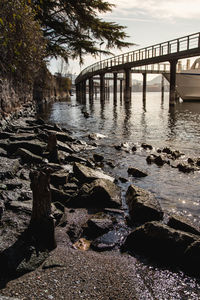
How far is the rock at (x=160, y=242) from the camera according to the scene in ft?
11.4

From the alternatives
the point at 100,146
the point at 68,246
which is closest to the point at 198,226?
the point at 68,246

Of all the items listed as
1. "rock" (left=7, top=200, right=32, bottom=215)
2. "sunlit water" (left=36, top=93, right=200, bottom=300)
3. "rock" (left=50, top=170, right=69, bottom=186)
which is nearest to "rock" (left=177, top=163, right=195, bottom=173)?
"sunlit water" (left=36, top=93, right=200, bottom=300)

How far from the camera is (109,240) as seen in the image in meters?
3.89

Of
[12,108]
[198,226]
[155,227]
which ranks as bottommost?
[198,226]

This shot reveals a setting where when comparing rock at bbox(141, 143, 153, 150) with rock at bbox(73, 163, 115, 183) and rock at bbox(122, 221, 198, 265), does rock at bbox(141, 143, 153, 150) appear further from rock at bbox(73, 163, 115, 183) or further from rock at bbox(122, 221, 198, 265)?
rock at bbox(122, 221, 198, 265)

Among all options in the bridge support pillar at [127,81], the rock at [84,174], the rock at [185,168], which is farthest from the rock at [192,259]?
the bridge support pillar at [127,81]

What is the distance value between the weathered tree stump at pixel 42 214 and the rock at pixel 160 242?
1031 mm

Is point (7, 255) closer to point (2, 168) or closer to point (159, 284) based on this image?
point (159, 284)

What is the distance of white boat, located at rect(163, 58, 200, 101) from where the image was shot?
35.1 m

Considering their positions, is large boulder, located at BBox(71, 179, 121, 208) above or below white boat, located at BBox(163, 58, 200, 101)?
below

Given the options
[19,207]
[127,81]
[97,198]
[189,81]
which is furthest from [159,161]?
[189,81]

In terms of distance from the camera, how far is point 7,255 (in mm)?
3029

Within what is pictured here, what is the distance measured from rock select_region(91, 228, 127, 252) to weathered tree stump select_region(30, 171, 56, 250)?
0.60 meters

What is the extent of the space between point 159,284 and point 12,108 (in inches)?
480
